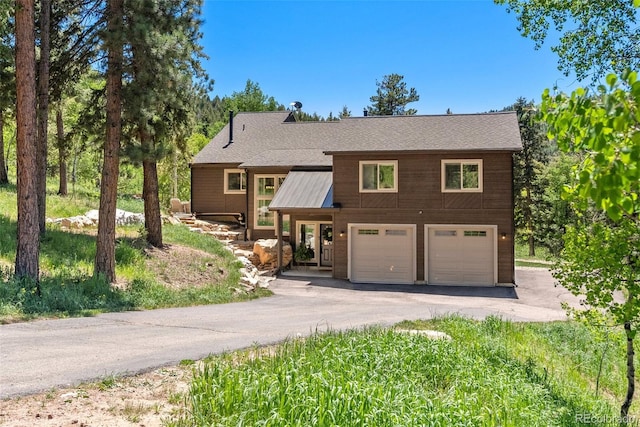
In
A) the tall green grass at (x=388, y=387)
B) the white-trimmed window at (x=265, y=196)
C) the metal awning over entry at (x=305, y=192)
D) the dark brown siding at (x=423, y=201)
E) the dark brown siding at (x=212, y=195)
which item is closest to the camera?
the tall green grass at (x=388, y=387)

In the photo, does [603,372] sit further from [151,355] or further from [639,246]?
[151,355]

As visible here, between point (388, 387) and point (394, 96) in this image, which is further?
point (394, 96)

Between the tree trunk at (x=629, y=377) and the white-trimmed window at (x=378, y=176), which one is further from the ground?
the white-trimmed window at (x=378, y=176)

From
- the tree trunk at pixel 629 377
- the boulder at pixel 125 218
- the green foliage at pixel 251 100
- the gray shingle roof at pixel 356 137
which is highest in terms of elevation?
the green foliage at pixel 251 100

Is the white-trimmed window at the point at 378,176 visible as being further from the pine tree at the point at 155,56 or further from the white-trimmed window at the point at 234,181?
the white-trimmed window at the point at 234,181

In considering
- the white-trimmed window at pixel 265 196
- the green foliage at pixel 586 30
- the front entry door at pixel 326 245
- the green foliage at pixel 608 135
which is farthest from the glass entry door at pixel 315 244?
the green foliage at pixel 608 135

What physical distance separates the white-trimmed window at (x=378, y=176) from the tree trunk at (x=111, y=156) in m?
9.92

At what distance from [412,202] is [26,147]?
1320cm

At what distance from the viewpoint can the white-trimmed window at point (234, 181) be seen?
24641mm

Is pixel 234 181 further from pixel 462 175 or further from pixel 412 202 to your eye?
pixel 462 175

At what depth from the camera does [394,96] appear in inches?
2084

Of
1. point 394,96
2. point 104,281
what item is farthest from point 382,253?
point 394,96

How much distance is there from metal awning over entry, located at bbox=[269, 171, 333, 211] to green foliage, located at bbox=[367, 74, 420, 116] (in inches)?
1346

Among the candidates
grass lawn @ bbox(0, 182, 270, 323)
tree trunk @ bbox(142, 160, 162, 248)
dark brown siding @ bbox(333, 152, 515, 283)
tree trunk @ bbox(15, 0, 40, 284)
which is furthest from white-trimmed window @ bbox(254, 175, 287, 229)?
tree trunk @ bbox(15, 0, 40, 284)
